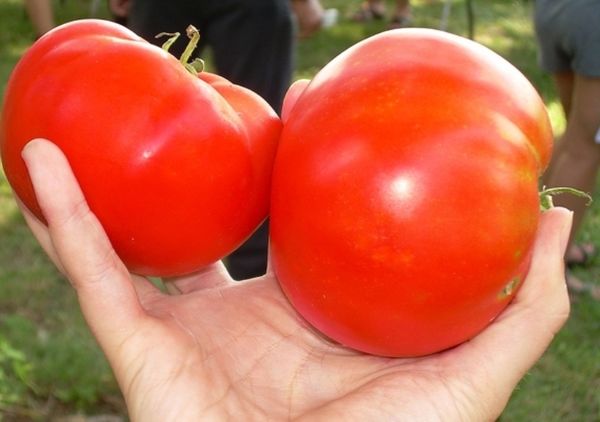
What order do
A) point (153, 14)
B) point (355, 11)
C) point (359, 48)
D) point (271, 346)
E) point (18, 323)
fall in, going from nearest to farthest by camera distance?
point (359, 48)
point (271, 346)
point (153, 14)
point (18, 323)
point (355, 11)

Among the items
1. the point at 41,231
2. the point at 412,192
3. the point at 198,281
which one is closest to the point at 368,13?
the point at 198,281

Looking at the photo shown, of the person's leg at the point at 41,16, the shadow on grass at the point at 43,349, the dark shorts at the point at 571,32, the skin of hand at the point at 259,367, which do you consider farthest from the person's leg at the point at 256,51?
the person's leg at the point at 41,16

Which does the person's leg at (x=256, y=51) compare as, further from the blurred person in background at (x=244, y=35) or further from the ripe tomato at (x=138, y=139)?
the ripe tomato at (x=138, y=139)

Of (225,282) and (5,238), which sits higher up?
(225,282)

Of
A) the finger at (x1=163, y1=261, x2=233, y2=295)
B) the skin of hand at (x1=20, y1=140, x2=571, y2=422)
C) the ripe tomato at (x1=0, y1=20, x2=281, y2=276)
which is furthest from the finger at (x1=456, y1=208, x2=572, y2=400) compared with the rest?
the finger at (x1=163, y1=261, x2=233, y2=295)

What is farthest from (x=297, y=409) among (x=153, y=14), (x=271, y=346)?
(x=153, y=14)

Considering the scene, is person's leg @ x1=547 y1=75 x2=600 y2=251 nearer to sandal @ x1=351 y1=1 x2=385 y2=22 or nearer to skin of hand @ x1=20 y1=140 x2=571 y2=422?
skin of hand @ x1=20 y1=140 x2=571 y2=422

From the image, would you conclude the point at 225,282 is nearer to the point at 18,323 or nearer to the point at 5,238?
the point at 18,323
